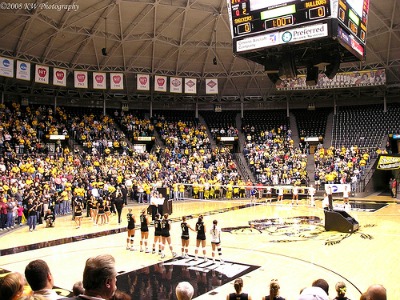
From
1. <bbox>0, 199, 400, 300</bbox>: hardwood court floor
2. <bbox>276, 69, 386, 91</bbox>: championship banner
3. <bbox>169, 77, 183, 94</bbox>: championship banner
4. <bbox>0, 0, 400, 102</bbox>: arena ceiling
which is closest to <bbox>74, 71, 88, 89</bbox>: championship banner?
<bbox>0, 0, 400, 102</bbox>: arena ceiling

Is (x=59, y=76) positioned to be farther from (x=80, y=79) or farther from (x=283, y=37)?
(x=283, y=37)

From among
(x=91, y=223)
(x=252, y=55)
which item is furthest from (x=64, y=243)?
(x=252, y=55)

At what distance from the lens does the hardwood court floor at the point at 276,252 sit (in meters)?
11.8

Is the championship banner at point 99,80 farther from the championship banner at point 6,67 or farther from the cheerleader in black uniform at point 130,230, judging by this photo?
the cheerleader in black uniform at point 130,230

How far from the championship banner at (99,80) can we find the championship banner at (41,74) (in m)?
4.30

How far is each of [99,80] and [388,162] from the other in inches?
1073

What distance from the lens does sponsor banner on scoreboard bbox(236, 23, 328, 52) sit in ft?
39.7

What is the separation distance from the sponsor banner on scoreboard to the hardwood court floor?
7.39 metres

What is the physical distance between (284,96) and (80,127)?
2324 cm

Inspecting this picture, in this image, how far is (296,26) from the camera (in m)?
12.4

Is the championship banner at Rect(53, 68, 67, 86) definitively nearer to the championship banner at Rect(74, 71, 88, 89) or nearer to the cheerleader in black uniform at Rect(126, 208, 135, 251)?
the championship banner at Rect(74, 71, 88, 89)

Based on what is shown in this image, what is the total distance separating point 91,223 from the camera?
907 inches

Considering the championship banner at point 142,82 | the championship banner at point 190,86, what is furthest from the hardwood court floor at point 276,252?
the championship banner at point 190,86

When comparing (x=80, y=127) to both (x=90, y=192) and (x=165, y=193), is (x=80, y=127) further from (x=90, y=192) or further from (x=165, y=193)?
(x=165, y=193)
